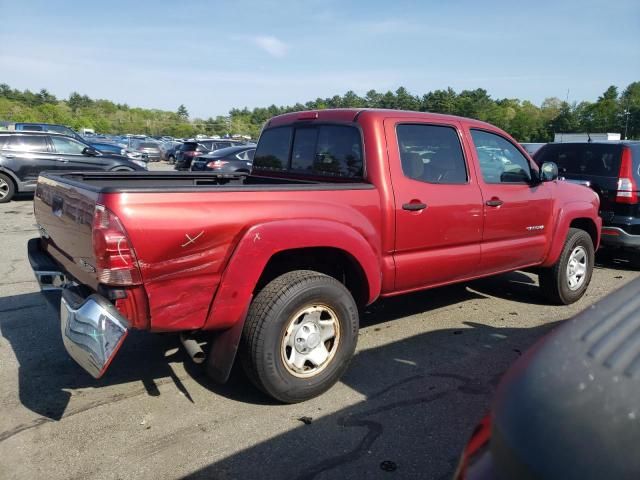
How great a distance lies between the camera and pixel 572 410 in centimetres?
122

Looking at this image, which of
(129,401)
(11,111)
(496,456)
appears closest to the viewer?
(496,456)

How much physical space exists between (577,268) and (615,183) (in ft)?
6.27

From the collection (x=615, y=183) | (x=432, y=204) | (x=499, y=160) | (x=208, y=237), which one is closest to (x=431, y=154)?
(x=432, y=204)

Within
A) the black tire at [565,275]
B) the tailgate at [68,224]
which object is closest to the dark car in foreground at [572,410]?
the tailgate at [68,224]

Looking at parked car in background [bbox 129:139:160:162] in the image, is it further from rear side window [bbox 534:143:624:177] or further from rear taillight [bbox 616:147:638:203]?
rear taillight [bbox 616:147:638:203]

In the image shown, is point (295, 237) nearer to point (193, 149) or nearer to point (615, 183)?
point (615, 183)

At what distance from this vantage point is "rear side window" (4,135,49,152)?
12.4 m

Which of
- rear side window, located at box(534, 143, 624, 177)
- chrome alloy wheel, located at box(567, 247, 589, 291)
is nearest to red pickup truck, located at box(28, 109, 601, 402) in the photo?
chrome alloy wheel, located at box(567, 247, 589, 291)

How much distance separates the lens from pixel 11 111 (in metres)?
85.9

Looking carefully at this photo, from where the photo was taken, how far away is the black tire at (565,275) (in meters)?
5.33

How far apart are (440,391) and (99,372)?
86.6 inches

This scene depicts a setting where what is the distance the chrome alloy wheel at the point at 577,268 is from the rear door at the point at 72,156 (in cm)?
1154

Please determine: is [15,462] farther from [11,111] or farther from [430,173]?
[11,111]

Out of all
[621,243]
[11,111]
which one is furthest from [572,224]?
[11,111]
